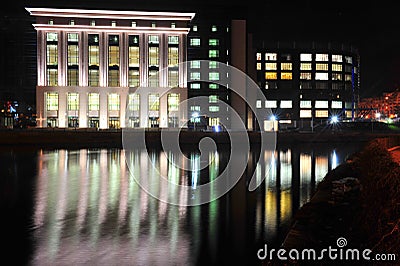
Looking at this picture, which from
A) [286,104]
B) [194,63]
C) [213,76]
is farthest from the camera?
[286,104]

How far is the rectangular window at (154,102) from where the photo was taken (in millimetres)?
75188

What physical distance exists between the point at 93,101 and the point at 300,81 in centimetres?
4986

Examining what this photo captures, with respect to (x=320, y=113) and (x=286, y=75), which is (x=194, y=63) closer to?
(x=286, y=75)

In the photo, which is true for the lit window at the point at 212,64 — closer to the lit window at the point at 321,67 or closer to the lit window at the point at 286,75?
the lit window at the point at 286,75

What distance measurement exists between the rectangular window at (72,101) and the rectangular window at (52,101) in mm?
1986

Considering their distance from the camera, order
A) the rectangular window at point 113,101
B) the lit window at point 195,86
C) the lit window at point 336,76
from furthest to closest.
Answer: the lit window at point 336,76 < the lit window at point 195,86 < the rectangular window at point 113,101

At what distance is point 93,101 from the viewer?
7525cm

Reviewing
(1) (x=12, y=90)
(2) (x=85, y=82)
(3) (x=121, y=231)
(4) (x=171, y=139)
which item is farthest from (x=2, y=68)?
(3) (x=121, y=231)

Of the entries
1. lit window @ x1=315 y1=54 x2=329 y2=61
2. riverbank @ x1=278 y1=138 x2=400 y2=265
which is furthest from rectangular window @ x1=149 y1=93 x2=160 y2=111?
riverbank @ x1=278 y1=138 x2=400 y2=265

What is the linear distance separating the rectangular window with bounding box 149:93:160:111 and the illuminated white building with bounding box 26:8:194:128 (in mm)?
165

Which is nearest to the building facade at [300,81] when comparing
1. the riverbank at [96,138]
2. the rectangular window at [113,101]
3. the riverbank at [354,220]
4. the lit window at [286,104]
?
the lit window at [286,104]

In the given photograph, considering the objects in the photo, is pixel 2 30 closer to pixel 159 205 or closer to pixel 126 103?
pixel 126 103

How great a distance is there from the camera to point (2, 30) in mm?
79125

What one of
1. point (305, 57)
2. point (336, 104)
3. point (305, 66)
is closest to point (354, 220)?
point (305, 66)
